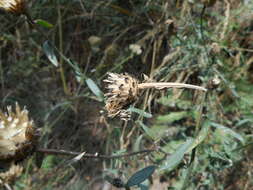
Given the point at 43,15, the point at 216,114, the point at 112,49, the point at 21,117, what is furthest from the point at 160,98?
the point at 21,117

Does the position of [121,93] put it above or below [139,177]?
above

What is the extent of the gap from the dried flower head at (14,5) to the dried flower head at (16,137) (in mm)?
329

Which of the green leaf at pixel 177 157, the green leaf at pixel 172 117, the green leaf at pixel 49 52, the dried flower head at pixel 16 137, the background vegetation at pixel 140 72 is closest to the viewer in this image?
the dried flower head at pixel 16 137

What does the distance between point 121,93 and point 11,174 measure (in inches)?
12.6

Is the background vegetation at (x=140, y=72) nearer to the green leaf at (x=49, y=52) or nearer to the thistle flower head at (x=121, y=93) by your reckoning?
the green leaf at (x=49, y=52)

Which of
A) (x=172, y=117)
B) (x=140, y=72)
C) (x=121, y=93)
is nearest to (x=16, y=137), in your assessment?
(x=121, y=93)

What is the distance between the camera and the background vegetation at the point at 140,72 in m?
1.53

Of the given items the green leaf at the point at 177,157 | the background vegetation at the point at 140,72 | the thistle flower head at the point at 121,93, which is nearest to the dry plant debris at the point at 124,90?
the thistle flower head at the point at 121,93

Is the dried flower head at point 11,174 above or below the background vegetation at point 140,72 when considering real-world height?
above

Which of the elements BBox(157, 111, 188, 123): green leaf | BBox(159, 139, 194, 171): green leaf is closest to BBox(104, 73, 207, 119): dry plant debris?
BBox(159, 139, 194, 171): green leaf

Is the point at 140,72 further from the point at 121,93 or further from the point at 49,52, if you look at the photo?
the point at 121,93

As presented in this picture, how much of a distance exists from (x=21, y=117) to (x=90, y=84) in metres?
0.39

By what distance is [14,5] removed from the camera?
3.05 feet

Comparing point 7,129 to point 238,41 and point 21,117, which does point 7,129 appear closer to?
point 21,117
